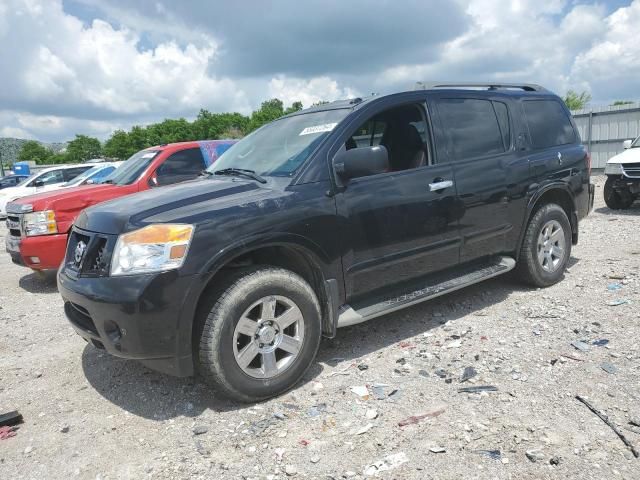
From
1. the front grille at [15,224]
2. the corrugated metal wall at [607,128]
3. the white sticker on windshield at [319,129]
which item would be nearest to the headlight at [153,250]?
the white sticker on windshield at [319,129]

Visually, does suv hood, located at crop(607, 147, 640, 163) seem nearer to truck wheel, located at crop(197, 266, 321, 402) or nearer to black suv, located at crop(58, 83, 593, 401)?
black suv, located at crop(58, 83, 593, 401)

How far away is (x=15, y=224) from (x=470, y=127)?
18.3 ft

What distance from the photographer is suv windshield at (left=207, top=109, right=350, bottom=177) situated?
3697 millimetres

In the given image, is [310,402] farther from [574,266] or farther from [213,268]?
[574,266]

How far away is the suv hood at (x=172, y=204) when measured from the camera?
303cm

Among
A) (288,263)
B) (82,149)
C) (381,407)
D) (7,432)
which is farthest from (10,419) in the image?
(82,149)

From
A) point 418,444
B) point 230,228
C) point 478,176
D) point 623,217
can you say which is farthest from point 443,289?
point 623,217

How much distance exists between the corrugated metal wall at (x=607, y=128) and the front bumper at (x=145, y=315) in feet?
60.0

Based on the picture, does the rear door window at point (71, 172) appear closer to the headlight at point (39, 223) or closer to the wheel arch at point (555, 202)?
the headlight at point (39, 223)

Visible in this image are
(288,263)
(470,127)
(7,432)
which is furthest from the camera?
(470,127)

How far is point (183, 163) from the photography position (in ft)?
24.6

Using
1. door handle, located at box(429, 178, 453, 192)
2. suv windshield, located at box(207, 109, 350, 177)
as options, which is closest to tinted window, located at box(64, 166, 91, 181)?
suv windshield, located at box(207, 109, 350, 177)

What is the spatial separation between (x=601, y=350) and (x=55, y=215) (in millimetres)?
5980

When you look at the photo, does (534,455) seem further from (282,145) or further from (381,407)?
(282,145)
